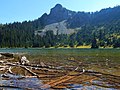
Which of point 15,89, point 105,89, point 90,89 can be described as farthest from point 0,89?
point 105,89

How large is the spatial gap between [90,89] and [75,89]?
5.15ft

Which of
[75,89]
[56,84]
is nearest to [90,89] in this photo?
[75,89]

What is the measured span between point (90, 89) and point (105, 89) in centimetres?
169

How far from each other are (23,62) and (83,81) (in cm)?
2259

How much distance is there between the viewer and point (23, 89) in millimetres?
24328

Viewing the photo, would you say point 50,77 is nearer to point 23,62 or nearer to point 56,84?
point 56,84

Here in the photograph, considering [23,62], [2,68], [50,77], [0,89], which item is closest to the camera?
[0,89]

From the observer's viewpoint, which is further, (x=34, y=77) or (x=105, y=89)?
(x=34, y=77)

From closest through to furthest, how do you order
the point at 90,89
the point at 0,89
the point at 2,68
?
the point at 0,89, the point at 90,89, the point at 2,68

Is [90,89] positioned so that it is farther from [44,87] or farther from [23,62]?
[23,62]

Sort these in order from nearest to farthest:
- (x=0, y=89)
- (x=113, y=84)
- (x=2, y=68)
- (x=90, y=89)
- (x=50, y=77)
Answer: (x=0, y=89), (x=90, y=89), (x=113, y=84), (x=50, y=77), (x=2, y=68)

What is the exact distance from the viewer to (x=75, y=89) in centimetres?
2489

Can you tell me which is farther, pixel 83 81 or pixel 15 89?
pixel 83 81

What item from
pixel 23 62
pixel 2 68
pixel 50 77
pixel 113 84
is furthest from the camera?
pixel 23 62
